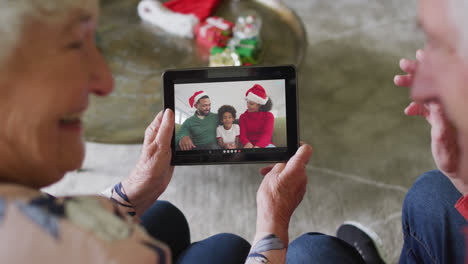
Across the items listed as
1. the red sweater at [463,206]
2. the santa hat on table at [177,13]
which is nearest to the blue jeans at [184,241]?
the red sweater at [463,206]

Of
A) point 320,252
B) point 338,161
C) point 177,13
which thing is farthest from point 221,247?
point 177,13

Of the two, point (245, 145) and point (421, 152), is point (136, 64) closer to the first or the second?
point (245, 145)

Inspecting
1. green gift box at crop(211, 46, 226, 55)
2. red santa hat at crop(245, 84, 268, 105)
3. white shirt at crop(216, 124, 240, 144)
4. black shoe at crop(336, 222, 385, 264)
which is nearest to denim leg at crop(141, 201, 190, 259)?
white shirt at crop(216, 124, 240, 144)

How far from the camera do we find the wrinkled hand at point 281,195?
→ 0.86 metres

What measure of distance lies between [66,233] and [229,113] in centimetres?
64

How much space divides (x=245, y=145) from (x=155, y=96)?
55 cm

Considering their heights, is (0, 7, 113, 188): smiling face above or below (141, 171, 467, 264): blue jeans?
above

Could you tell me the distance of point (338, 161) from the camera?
5.36ft

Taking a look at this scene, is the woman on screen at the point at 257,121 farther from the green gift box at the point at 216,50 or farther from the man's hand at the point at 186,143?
the green gift box at the point at 216,50

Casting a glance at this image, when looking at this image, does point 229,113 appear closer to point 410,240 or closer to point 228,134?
point 228,134

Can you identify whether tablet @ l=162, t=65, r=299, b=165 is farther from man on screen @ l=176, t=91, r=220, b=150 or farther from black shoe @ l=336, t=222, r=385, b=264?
black shoe @ l=336, t=222, r=385, b=264

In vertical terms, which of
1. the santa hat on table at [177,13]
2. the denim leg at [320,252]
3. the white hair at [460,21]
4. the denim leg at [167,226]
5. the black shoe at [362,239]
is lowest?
the black shoe at [362,239]

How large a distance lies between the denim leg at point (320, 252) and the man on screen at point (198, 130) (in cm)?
32

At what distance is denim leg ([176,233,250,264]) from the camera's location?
912 millimetres
